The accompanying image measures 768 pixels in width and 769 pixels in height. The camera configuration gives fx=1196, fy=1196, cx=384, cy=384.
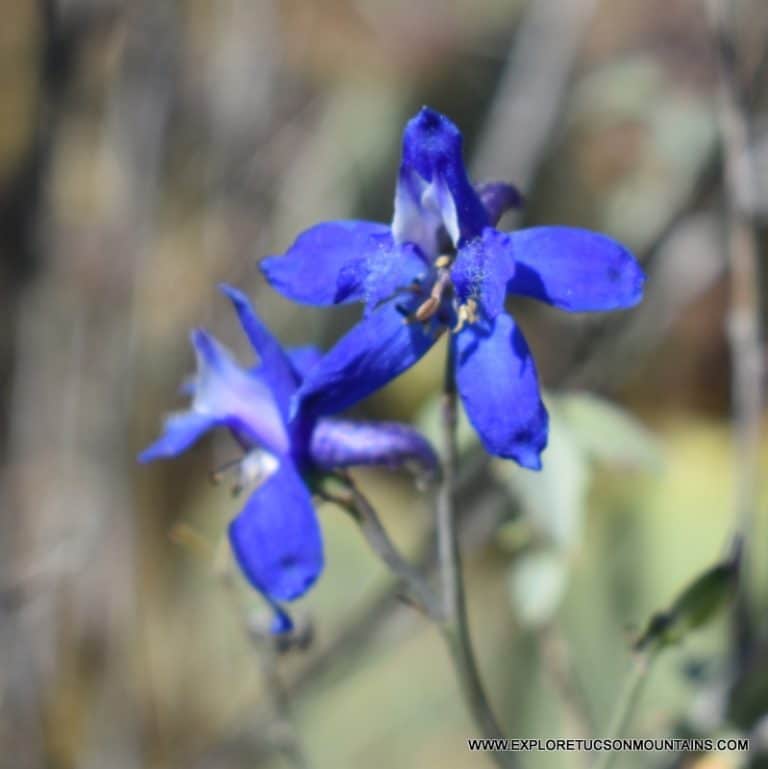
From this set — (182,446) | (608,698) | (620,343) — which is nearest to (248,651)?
(608,698)

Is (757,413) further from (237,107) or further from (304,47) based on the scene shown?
(304,47)

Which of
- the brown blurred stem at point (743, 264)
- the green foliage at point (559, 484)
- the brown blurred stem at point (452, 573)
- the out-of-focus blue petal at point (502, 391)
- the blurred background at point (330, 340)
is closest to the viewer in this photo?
the out-of-focus blue petal at point (502, 391)

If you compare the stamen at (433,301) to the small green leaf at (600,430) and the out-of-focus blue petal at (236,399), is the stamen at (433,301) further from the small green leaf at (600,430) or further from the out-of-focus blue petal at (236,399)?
the small green leaf at (600,430)

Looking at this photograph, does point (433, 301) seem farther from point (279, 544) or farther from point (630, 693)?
point (630, 693)

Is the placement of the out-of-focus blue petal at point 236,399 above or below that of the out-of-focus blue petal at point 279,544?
above

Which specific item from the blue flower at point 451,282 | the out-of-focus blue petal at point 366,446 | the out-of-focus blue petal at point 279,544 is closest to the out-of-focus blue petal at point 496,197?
the blue flower at point 451,282

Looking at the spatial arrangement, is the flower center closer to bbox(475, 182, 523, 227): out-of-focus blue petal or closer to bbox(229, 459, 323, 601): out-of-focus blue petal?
bbox(475, 182, 523, 227): out-of-focus blue petal

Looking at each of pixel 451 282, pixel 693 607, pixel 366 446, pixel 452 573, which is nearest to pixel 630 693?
pixel 693 607
